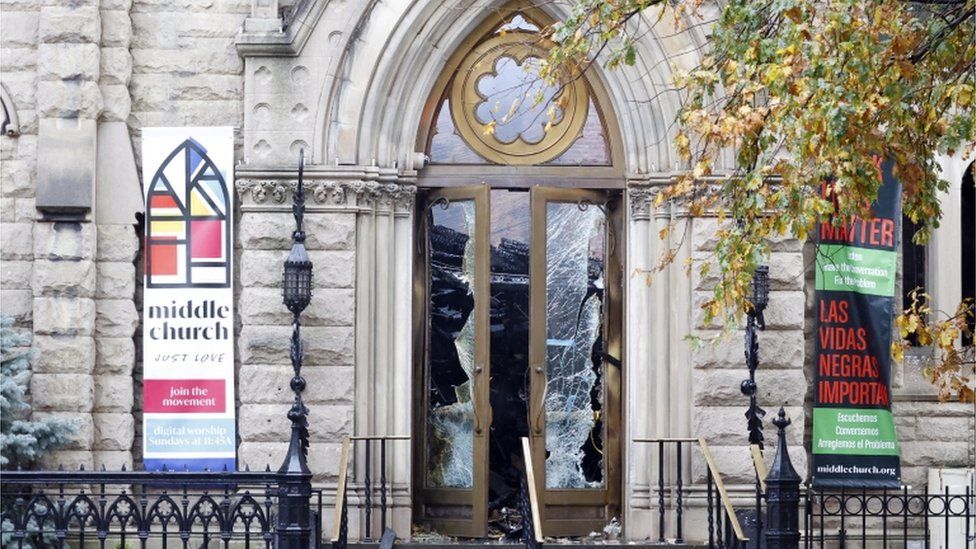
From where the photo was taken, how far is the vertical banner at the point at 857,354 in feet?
52.4

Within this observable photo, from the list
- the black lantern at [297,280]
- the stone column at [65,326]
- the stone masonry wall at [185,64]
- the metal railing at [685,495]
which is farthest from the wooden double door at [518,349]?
the stone column at [65,326]

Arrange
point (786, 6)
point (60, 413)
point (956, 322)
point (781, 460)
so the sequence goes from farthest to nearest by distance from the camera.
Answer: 1. point (60, 413)
2. point (781, 460)
3. point (956, 322)
4. point (786, 6)

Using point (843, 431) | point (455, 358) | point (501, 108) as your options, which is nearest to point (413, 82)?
point (501, 108)

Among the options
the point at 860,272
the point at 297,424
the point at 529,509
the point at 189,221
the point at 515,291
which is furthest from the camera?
the point at 515,291

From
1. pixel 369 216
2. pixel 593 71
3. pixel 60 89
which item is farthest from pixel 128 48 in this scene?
pixel 593 71

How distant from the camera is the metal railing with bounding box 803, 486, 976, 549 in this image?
50.8ft

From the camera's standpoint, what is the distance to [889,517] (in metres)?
16.3

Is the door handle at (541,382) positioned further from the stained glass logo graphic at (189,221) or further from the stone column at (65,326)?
the stone column at (65,326)

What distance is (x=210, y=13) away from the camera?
52.3 feet

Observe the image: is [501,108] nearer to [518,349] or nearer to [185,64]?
[518,349]

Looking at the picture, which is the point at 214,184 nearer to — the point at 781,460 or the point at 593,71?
the point at 593,71

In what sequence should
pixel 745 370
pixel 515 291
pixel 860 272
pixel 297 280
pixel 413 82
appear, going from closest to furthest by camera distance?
pixel 297 280 → pixel 745 370 → pixel 413 82 → pixel 860 272 → pixel 515 291

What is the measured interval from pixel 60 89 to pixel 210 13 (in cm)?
148

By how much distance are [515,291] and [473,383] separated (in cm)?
91
